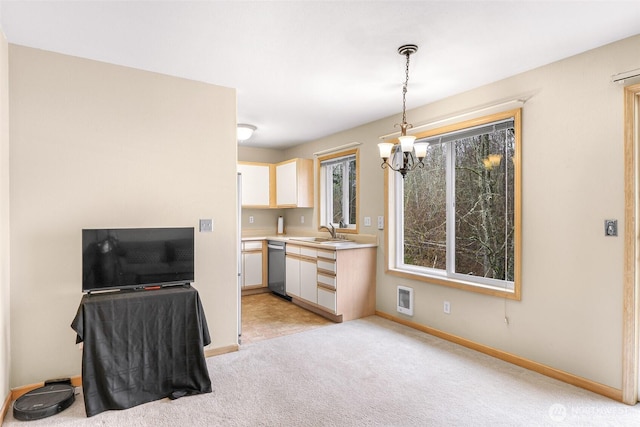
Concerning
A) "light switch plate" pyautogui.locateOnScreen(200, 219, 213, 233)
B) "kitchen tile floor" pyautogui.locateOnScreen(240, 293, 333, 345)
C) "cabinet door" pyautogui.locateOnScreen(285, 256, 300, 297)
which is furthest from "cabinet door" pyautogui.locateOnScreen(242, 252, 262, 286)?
"light switch plate" pyautogui.locateOnScreen(200, 219, 213, 233)

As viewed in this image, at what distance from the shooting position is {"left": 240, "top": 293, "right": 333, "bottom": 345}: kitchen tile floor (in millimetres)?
3943

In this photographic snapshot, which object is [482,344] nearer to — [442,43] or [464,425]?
[464,425]

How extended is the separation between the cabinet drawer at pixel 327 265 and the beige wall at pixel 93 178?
4.33 ft

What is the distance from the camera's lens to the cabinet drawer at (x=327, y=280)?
4301 millimetres

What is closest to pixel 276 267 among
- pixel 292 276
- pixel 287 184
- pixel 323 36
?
pixel 292 276

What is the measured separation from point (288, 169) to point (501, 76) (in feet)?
11.5

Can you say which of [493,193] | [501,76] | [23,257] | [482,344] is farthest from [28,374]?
[501,76]

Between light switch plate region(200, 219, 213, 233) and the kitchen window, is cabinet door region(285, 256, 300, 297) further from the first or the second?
light switch plate region(200, 219, 213, 233)

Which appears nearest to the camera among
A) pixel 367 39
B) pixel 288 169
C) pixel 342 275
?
→ pixel 367 39

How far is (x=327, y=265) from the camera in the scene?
14.5ft

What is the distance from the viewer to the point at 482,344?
3369 millimetres

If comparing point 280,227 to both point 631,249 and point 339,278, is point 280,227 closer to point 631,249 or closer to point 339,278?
point 339,278

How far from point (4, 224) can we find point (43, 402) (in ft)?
3.91

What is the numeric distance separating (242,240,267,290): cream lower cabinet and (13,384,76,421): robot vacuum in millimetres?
3205
